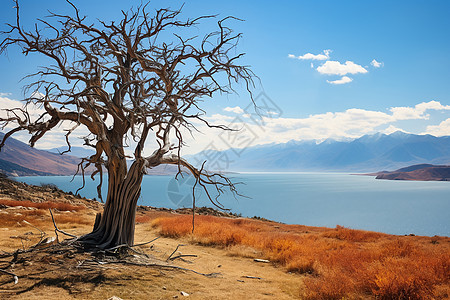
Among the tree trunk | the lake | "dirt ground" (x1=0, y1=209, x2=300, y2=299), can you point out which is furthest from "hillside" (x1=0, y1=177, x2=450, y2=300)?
the lake

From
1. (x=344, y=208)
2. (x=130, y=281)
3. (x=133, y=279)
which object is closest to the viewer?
(x=130, y=281)

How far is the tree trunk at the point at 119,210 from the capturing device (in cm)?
776

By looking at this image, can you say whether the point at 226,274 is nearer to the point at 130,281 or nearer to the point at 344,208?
the point at 130,281

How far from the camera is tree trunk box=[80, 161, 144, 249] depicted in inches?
306

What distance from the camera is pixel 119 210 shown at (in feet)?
25.8

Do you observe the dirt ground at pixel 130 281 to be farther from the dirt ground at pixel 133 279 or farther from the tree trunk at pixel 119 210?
the tree trunk at pixel 119 210

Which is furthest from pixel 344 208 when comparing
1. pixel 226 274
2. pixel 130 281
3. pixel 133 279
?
pixel 130 281

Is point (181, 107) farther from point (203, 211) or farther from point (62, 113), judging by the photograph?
point (203, 211)

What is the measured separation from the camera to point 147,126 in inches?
318

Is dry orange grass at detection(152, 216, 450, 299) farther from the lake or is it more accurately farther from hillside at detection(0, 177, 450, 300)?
the lake

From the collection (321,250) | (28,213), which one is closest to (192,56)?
(321,250)

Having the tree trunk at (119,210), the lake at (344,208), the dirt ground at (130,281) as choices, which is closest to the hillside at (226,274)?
the dirt ground at (130,281)

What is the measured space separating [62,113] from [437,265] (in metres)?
9.30

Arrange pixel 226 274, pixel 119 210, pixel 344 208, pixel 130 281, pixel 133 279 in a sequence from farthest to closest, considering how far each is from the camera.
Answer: pixel 344 208 < pixel 119 210 < pixel 226 274 < pixel 133 279 < pixel 130 281
